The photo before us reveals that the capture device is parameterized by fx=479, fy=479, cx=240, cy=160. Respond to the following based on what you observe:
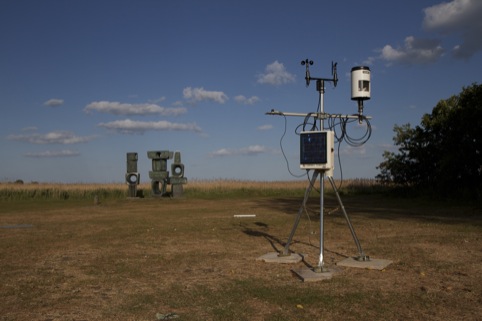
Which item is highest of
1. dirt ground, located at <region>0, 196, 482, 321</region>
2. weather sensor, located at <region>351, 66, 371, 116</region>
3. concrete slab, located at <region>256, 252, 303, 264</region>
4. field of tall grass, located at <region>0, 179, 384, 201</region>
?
weather sensor, located at <region>351, 66, 371, 116</region>

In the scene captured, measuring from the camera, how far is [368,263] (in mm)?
7680

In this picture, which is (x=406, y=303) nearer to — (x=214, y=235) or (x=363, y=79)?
(x=363, y=79)

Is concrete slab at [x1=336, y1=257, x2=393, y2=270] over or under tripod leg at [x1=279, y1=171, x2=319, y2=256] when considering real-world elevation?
under

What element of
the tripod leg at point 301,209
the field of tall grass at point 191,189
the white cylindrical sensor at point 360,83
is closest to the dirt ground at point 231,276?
the tripod leg at point 301,209

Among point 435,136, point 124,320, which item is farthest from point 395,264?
point 435,136

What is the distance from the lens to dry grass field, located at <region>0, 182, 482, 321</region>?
545cm

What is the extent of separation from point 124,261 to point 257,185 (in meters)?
27.5

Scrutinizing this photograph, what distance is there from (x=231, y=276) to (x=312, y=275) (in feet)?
3.97

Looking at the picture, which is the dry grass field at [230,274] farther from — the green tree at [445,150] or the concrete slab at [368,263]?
the green tree at [445,150]

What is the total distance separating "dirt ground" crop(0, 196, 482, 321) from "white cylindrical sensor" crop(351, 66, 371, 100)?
193 centimetres

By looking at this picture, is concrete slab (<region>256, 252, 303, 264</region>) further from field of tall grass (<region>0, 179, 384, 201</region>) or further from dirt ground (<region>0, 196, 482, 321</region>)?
field of tall grass (<region>0, 179, 384, 201</region>)

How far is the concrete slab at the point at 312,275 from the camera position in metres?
6.75

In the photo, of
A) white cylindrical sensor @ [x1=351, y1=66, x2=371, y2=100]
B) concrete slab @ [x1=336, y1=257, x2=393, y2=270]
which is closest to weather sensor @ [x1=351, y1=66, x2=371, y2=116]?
white cylindrical sensor @ [x1=351, y1=66, x2=371, y2=100]

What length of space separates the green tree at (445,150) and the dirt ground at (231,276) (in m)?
10.2
